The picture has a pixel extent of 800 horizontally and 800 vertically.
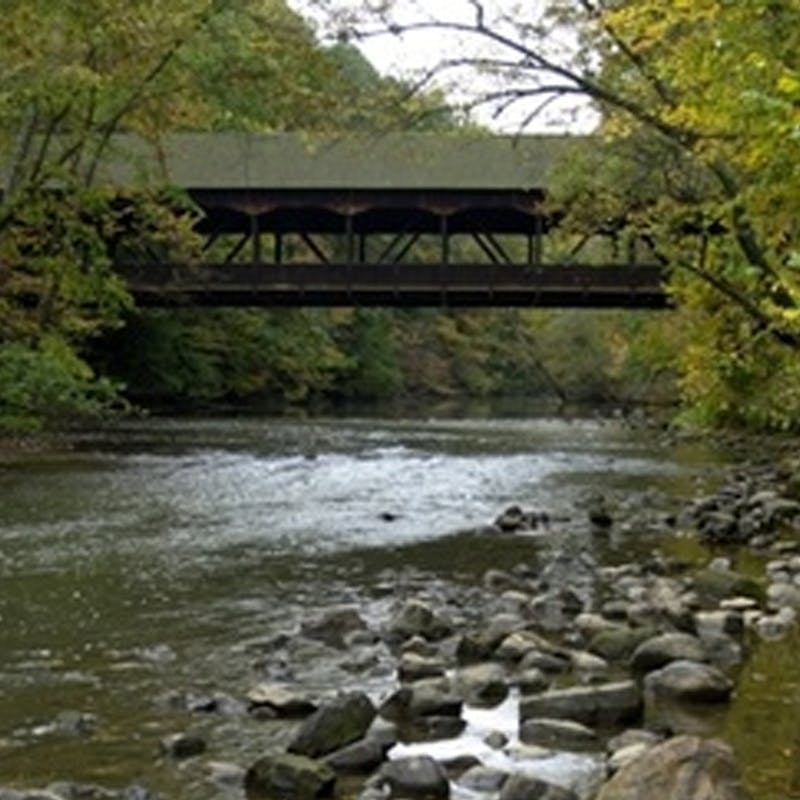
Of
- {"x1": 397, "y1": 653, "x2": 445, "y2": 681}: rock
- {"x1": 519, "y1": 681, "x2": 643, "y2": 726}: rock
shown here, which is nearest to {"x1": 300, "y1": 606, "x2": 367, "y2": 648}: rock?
{"x1": 397, "y1": 653, "x2": 445, "y2": 681}: rock

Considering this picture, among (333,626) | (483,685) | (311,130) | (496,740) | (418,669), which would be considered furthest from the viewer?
(311,130)

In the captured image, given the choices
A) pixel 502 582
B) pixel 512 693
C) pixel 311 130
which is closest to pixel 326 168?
pixel 311 130

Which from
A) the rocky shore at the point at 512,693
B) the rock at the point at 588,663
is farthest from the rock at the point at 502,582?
the rock at the point at 588,663

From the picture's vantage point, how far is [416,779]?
5.20m

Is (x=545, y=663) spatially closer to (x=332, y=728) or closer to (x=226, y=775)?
(x=332, y=728)

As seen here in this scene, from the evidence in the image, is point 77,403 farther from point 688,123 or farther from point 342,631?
point 342,631

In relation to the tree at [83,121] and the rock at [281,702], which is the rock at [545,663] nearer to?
the rock at [281,702]

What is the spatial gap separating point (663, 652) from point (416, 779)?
2.38m

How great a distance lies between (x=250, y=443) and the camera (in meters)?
25.5

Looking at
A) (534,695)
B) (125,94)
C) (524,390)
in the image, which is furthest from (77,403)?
(524,390)

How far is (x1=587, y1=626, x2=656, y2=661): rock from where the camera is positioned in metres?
7.49

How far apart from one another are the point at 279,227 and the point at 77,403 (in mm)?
13812

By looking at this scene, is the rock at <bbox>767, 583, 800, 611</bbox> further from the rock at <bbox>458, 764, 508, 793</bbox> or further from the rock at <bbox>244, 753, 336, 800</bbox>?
the rock at <bbox>244, 753, 336, 800</bbox>

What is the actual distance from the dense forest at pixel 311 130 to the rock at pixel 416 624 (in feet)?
8.67
